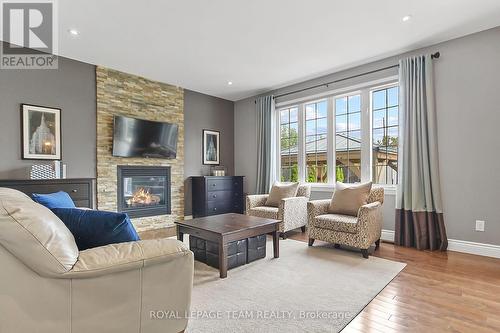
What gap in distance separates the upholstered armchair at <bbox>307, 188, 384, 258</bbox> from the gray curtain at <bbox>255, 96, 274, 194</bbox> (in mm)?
1792

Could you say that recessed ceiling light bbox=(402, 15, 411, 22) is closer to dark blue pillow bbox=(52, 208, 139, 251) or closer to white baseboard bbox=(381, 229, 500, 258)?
white baseboard bbox=(381, 229, 500, 258)

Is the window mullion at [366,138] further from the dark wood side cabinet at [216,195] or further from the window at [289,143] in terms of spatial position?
the dark wood side cabinet at [216,195]

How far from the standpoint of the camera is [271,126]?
209 inches

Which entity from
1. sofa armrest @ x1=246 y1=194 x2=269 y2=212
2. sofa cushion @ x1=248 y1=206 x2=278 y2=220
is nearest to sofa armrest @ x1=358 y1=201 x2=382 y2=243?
sofa cushion @ x1=248 y1=206 x2=278 y2=220

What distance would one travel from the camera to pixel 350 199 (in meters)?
3.49

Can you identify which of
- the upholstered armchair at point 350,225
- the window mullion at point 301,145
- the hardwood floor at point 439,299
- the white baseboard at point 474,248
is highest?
the window mullion at point 301,145

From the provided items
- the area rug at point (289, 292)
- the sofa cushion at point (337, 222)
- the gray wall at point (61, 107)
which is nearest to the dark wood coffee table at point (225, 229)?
the area rug at point (289, 292)

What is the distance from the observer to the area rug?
179 centimetres

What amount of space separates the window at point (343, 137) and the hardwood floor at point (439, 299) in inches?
57.4

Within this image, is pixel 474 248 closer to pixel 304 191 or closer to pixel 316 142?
pixel 304 191

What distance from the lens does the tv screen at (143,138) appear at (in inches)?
170

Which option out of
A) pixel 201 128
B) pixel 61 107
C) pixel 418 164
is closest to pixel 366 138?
pixel 418 164

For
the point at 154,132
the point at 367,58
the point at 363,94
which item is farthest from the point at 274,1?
the point at 154,132

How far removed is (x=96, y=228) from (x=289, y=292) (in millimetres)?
1555
